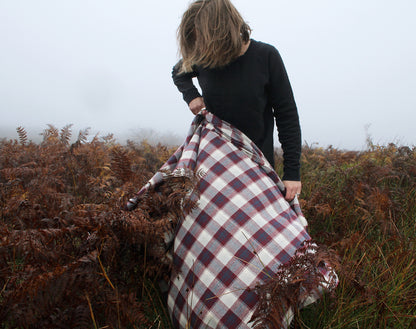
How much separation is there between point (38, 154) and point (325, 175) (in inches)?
140

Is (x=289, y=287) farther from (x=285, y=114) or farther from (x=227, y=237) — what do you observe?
(x=285, y=114)

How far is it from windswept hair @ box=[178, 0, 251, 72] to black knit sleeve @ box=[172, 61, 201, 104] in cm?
32

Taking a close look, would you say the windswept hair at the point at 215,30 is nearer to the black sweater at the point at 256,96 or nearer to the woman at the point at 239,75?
the woman at the point at 239,75

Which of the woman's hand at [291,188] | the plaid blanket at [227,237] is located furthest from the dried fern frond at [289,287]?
the woman's hand at [291,188]

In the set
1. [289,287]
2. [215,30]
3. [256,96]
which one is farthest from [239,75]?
[289,287]

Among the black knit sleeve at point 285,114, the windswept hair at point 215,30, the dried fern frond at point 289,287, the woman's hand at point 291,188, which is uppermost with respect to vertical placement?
the windswept hair at point 215,30

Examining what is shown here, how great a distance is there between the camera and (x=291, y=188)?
2.24 metres

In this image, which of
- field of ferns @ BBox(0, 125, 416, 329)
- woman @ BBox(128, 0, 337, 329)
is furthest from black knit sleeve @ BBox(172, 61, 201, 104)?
field of ferns @ BBox(0, 125, 416, 329)

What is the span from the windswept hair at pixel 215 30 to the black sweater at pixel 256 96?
10cm

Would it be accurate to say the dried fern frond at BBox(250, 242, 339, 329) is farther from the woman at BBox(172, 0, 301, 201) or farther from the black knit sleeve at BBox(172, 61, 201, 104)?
the black knit sleeve at BBox(172, 61, 201, 104)

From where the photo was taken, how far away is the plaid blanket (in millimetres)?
1656

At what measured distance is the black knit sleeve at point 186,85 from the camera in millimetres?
2566

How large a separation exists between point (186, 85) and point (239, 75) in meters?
0.57

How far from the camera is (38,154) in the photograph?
3729mm
